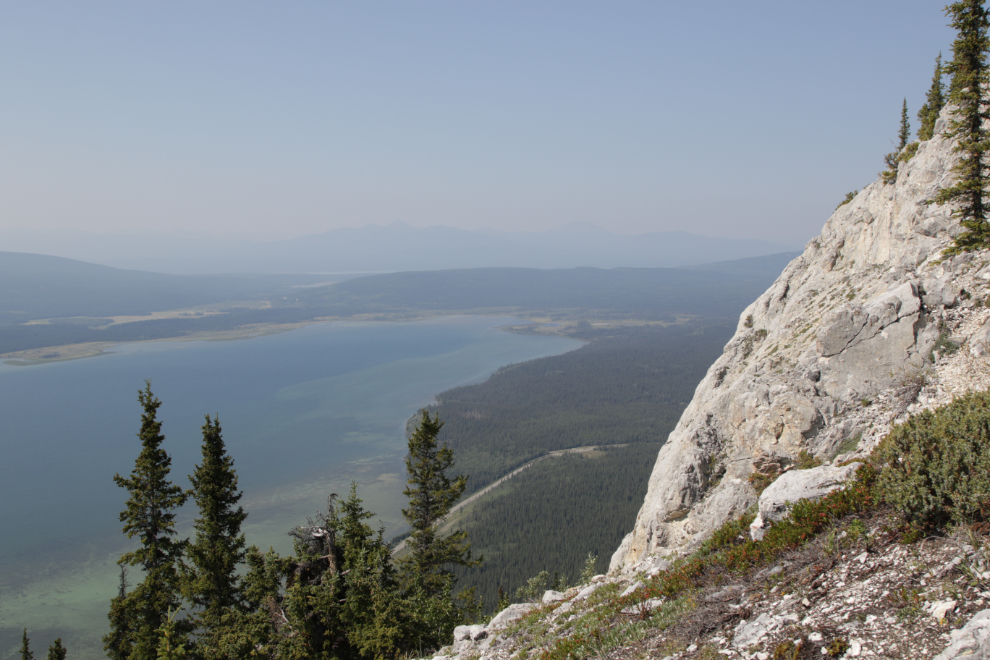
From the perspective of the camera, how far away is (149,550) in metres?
23.4

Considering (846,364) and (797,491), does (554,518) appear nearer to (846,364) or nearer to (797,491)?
(846,364)

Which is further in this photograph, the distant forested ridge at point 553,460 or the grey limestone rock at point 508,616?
the distant forested ridge at point 553,460

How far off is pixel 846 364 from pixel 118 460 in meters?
142

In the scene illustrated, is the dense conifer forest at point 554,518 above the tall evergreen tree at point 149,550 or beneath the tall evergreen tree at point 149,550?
beneath

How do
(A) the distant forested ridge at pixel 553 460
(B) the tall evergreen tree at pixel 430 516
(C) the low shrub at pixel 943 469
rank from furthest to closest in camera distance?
(A) the distant forested ridge at pixel 553 460, (B) the tall evergreen tree at pixel 430 516, (C) the low shrub at pixel 943 469

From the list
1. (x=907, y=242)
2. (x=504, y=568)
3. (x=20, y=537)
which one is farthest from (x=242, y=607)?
(x=20, y=537)

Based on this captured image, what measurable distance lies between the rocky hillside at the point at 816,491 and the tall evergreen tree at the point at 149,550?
649 inches

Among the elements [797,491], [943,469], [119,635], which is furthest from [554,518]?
[943,469]

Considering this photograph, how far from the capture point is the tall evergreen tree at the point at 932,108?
2277 cm

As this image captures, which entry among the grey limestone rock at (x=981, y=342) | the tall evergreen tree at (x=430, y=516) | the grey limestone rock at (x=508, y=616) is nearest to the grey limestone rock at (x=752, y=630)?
the grey limestone rock at (x=508, y=616)

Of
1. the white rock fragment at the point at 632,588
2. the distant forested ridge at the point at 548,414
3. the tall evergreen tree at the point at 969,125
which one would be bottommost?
the distant forested ridge at the point at 548,414

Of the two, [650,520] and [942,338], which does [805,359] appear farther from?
[650,520]

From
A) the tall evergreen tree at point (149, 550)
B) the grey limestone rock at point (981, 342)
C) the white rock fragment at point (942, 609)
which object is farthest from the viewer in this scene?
the tall evergreen tree at point (149, 550)

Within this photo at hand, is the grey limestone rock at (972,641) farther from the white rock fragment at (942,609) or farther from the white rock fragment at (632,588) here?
the white rock fragment at (632,588)
